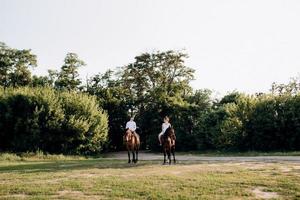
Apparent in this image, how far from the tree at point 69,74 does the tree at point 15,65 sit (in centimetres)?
551

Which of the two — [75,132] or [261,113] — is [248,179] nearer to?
[261,113]

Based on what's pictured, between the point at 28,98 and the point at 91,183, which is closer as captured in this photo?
the point at 91,183

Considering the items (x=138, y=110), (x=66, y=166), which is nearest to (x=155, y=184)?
(x=66, y=166)

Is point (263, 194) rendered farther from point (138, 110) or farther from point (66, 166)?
point (138, 110)

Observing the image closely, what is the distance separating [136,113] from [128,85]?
4877mm

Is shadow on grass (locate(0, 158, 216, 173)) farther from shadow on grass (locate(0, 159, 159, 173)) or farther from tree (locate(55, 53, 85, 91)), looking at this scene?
tree (locate(55, 53, 85, 91))

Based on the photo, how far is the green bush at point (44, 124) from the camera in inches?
1793

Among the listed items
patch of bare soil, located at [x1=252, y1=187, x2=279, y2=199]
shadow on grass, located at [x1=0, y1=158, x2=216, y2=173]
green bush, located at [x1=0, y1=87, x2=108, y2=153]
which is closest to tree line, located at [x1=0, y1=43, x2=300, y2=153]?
green bush, located at [x1=0, y1=87, x2=108, y2=153]

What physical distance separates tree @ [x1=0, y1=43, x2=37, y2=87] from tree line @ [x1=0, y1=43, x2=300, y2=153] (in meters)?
0.15

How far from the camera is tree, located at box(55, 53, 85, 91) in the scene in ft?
218

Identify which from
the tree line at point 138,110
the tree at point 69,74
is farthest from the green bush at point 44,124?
the tree at point 69,74

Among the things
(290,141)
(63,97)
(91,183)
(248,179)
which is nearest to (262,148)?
(290,141)

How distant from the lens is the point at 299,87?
63000 mm

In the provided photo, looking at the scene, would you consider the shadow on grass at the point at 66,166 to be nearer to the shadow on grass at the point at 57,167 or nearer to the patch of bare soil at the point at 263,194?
the shadow on grass at the point at 57,167
